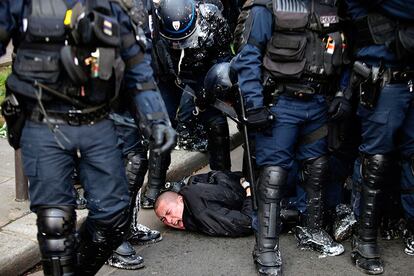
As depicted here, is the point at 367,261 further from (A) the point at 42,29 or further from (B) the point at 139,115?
(A) the point at 42,29

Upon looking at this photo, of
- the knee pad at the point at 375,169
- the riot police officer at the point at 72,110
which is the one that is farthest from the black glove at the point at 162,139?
the knee pad at the point at 375,169

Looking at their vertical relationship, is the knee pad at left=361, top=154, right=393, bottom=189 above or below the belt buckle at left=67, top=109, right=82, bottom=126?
below

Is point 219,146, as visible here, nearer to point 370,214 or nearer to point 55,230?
point 370,214

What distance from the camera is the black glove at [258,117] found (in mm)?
4039

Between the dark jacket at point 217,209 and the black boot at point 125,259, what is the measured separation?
1.91ft

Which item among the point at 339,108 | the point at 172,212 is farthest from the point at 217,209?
the point at 339,108

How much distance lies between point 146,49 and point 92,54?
1.20ft

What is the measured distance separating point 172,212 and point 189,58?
1.28m

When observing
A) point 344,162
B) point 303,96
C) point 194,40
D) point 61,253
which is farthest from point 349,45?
point 61,253

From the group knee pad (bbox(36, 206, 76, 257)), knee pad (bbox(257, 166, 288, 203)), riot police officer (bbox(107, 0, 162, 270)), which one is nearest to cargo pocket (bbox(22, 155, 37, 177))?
knee pad (bbox(36, 206, 76, 257))

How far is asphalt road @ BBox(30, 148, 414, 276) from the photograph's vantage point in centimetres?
419

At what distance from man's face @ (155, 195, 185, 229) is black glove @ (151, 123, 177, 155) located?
1.56 metres

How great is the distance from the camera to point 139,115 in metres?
3.40

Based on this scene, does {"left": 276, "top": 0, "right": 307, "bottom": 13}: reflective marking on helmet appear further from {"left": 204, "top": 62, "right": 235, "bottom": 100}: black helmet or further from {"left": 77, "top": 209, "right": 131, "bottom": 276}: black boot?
{"left": 77, "top": 209, "right": 131, "bottom": 276}: black boot
